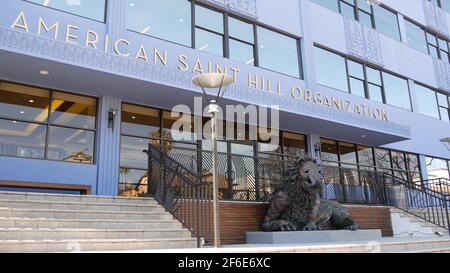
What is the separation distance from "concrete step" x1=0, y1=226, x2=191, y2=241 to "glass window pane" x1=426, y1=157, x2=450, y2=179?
15.8m

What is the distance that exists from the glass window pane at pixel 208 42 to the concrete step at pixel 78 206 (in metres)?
6.00

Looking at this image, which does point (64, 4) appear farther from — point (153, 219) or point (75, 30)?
point (153, 219)

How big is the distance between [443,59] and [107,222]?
21.9 meters

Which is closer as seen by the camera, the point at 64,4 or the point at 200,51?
the point at 64,4

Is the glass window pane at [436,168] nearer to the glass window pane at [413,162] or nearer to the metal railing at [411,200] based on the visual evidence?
the glass window pane at [413,162]

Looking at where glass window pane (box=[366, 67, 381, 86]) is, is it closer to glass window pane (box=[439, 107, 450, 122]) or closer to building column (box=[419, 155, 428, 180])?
building column (box=[419, 155, 428, 180])

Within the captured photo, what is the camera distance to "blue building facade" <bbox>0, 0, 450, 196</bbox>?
934cm

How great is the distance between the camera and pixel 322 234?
8516 mm

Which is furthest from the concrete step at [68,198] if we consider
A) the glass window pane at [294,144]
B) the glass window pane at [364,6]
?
the glass window pane at [364,6]

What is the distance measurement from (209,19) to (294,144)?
529cm

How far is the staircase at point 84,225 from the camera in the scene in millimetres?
5734

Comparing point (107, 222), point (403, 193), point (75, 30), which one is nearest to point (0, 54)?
point (75, 30)

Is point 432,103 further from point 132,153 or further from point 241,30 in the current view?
point 132,153
